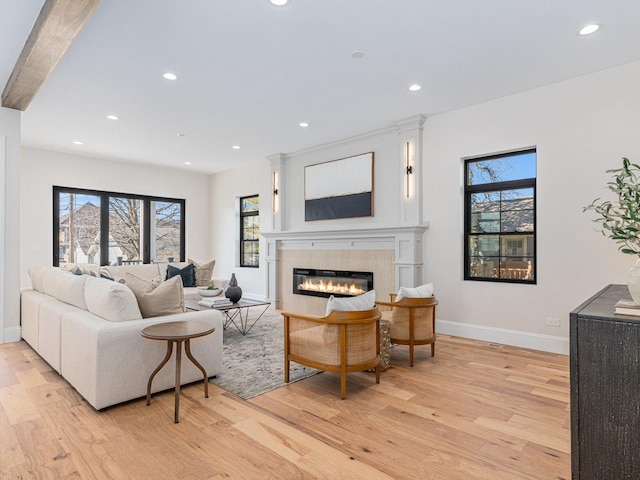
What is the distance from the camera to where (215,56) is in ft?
11.0

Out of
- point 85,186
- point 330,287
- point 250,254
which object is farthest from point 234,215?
point 330,287

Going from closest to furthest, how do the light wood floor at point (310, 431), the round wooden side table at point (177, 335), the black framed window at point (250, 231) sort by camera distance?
1. the light wood floor at point (310, 431)
2. the round wooden side table at point (177, 335)
3. the black framed window at point (250, 231)

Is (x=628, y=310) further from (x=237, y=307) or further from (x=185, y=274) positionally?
(x=185, y=274)

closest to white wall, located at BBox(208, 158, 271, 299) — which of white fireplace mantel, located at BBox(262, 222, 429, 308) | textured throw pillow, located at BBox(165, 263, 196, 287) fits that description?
white fireplace mantel, located at BBox(262, 222, 429, 308)

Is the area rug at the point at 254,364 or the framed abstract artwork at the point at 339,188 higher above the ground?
the framed abstract artwork at the point at 339,188

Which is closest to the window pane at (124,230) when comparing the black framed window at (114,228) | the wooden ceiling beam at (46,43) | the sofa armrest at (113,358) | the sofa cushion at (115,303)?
the black framed window at (114,228)

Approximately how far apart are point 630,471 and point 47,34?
13.7ft

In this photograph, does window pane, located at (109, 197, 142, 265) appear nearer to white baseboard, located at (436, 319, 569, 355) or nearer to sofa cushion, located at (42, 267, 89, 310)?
→ sofa cushion, located at (42, 267, 89, 310)

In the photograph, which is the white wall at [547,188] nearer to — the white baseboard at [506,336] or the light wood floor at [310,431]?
the white baseboard at [506,336]

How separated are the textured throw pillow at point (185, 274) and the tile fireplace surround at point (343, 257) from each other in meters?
1.39

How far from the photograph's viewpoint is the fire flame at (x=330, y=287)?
18.7 ft

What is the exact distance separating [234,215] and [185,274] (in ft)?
7.37

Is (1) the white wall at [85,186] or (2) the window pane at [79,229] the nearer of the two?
(1) the white wall at [85,186]

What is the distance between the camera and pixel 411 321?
141 inches
